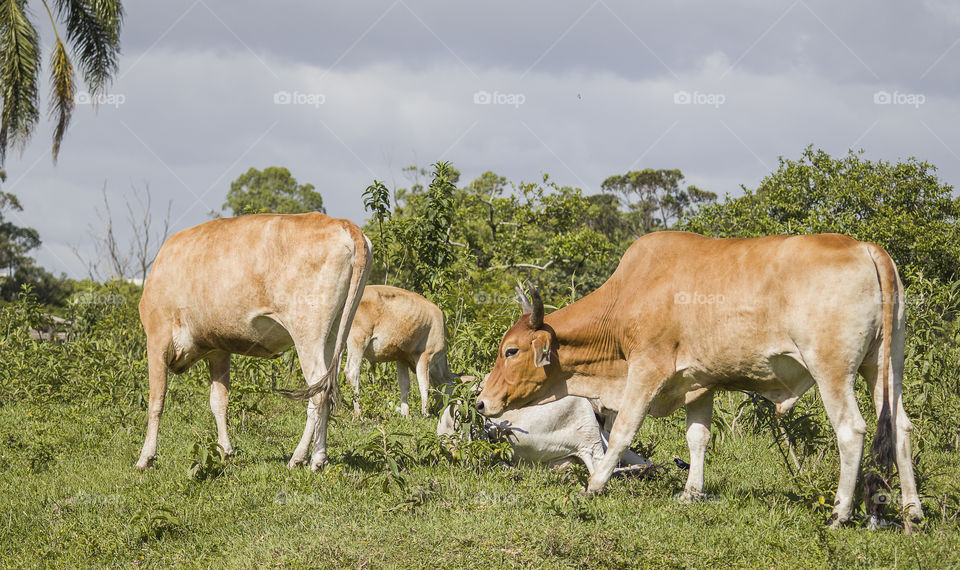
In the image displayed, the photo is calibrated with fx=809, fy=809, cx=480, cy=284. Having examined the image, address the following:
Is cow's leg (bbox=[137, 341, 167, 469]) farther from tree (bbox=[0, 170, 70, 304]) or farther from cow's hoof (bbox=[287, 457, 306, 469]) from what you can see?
tree (bbox=[0, 170, 70, 304])

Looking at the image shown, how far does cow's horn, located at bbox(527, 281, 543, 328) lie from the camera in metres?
5.81

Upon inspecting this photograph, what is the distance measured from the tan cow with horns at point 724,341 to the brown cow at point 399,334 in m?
4.62

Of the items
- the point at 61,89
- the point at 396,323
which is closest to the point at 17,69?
the point at 61,89

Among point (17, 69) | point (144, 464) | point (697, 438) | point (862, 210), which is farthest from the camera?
point (862, 210)

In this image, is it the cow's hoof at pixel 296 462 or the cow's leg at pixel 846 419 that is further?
the cow's hoof at pixel 296 462

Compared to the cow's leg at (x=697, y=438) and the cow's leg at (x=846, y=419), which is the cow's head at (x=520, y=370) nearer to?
the cow's leg at (x=697, y=438)

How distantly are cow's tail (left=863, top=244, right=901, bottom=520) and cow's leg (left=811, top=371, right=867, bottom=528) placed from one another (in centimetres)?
9

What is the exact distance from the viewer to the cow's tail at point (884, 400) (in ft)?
15.9

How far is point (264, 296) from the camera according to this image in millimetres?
6496

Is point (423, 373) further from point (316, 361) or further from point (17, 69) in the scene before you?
point (17, 69)

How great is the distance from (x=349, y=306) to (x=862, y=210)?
24828mm

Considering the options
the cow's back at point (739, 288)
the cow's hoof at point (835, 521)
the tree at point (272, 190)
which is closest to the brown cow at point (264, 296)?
the cow's back at point (739, 288)

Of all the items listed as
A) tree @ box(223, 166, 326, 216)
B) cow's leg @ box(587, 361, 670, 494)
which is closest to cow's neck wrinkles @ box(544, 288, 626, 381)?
cow's leg @ box(587, 361, 670, 494)

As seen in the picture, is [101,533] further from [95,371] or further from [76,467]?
[95,371]
